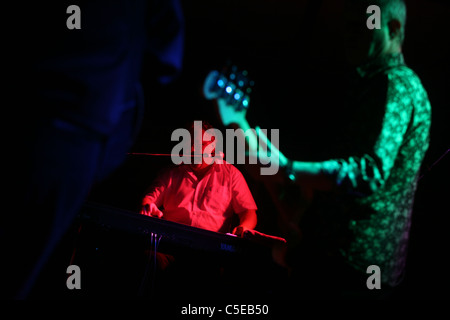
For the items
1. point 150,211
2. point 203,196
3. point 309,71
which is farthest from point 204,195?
point 309,71

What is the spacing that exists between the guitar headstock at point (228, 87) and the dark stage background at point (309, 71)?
1.23 meters

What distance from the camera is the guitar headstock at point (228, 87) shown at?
1.16m

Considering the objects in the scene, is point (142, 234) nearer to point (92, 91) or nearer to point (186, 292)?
point (186, 292)

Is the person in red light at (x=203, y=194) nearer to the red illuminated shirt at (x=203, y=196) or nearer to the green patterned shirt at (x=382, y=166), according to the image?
the red illuminated shirt at (x=203, y=196)

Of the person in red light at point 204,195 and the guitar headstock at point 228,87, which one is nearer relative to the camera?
the guitar headstock at point 228,87

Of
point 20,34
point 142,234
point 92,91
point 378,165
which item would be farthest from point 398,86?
point 142,234

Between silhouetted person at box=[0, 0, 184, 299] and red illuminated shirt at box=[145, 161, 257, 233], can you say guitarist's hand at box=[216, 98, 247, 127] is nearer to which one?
silhouetted person at box=[0, 0, 184, 299]

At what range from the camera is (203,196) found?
2807mm

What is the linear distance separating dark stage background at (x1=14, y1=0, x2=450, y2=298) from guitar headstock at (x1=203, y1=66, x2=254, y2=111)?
123 centimetres

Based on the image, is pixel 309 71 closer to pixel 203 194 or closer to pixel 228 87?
pixel 203 194

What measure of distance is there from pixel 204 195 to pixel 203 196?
13 mm

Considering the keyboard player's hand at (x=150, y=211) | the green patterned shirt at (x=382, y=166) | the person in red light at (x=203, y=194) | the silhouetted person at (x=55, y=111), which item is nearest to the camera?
the silhouetted person at (x=55, y=111)

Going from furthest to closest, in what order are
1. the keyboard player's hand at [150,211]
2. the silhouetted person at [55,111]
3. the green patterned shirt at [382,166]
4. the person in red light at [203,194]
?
the person in red light at [203,194], the keyboard player's hand at [150,211], the green patterned shirt at [382,166], the silhouetted person at [55,111]

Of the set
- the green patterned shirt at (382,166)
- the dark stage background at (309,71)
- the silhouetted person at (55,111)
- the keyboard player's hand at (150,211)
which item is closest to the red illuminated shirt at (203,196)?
the keyboard player's hand at (150,211)
